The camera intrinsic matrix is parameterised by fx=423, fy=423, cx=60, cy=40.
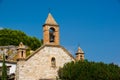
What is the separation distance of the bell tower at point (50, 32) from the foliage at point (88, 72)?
4.26m

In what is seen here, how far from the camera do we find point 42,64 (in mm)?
56500

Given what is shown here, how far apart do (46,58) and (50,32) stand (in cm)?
377

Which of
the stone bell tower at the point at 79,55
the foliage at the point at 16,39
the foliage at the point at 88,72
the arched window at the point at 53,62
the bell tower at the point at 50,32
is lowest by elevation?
the foliage at the point at 88,72

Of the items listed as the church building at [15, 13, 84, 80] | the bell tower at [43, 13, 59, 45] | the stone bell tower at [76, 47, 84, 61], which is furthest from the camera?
the stone bell tower at [76, 47, 84, 61]

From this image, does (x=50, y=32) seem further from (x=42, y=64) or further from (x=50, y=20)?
(x=42, y=64)

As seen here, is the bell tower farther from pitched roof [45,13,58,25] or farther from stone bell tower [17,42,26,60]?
stone bell tower [17,42,26,60]

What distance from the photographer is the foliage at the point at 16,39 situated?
275 ft

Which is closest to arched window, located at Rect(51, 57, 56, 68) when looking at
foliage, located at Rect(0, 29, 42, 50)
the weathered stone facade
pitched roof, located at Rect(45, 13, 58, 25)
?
the weathered stone facade

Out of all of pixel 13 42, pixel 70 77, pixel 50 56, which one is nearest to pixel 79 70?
pixel 70 77

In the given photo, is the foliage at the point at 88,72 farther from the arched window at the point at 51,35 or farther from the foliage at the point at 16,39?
the foliage at the point at 16,39

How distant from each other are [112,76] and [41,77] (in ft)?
30.8

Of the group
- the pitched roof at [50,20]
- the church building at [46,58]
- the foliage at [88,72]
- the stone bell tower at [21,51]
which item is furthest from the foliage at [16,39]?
the foliage at [88,72]

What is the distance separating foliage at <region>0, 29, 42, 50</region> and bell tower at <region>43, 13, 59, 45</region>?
85.9ft

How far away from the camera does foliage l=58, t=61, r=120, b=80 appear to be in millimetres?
54156
